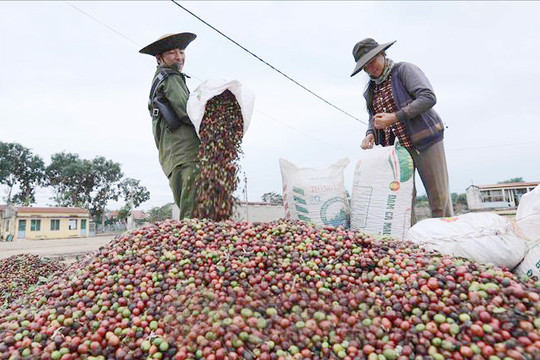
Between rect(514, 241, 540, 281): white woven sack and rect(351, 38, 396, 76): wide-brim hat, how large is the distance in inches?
67.1

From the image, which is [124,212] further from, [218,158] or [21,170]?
[218,158]

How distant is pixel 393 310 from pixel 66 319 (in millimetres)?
1244

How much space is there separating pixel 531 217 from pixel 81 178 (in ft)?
129

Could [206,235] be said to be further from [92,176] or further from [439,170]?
[92,176]

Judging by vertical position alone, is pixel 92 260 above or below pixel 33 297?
above

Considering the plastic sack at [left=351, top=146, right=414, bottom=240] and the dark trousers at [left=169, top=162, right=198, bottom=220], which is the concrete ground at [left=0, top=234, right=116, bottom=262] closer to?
the dark trousers at [left=169, top=162, right=198, bottom=220]

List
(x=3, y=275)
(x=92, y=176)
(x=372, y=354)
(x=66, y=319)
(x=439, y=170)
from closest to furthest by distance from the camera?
1. (x=372, y=354)
2. (x=66, y=319)
3. (x=439, y=170)
4. (x=3, y=275)
5. (x=92, y=176)

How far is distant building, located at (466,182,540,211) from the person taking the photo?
31745 mm

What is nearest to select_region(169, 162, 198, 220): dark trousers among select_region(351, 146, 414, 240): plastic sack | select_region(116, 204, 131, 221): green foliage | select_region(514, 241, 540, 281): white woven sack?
select_region(351, 146, 414, 240): plastic sack

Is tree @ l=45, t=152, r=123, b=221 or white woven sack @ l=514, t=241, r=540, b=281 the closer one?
white woven sack @ l=514, t=241, r=540, b=281

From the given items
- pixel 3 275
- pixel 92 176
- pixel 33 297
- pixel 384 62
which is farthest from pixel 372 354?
pixel 92 176

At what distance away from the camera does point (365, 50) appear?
284 cm

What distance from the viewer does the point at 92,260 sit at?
188 centimetres

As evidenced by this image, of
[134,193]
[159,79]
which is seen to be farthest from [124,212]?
[159,79]
